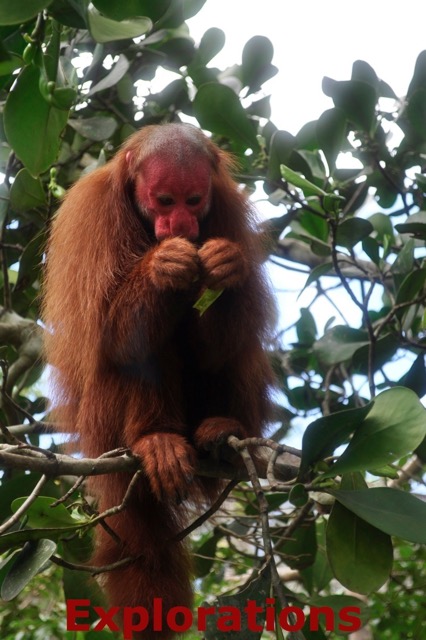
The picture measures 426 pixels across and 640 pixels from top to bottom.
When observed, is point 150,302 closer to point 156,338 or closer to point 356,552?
point 156,338

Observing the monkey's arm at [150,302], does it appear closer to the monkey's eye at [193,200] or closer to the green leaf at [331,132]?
the monkey's eye at [193,200]

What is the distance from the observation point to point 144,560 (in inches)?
106

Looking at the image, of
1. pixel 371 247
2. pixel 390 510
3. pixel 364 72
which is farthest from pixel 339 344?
pixel 390 510

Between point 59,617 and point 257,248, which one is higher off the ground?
point 257,248

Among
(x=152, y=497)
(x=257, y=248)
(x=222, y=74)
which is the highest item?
(x=222, y=74)

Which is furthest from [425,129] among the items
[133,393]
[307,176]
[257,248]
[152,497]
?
[152,497]

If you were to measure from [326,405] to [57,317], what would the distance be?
1231 mm

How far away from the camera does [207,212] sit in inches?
120

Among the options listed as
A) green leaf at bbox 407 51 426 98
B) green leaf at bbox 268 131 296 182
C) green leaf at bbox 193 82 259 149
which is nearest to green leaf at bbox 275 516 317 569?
green leaf at bbox 268 131 296 182

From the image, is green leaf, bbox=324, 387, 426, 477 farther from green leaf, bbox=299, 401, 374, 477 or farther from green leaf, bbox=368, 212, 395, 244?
green leaf, bbox=368, 212, 395, 244

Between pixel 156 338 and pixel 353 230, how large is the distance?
37.7 inches

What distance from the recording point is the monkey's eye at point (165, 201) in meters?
2.84

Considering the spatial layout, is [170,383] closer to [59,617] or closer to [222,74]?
[222,74]

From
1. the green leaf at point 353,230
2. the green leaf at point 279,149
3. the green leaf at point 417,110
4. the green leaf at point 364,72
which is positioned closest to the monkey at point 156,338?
the green leaf at point 279,149
